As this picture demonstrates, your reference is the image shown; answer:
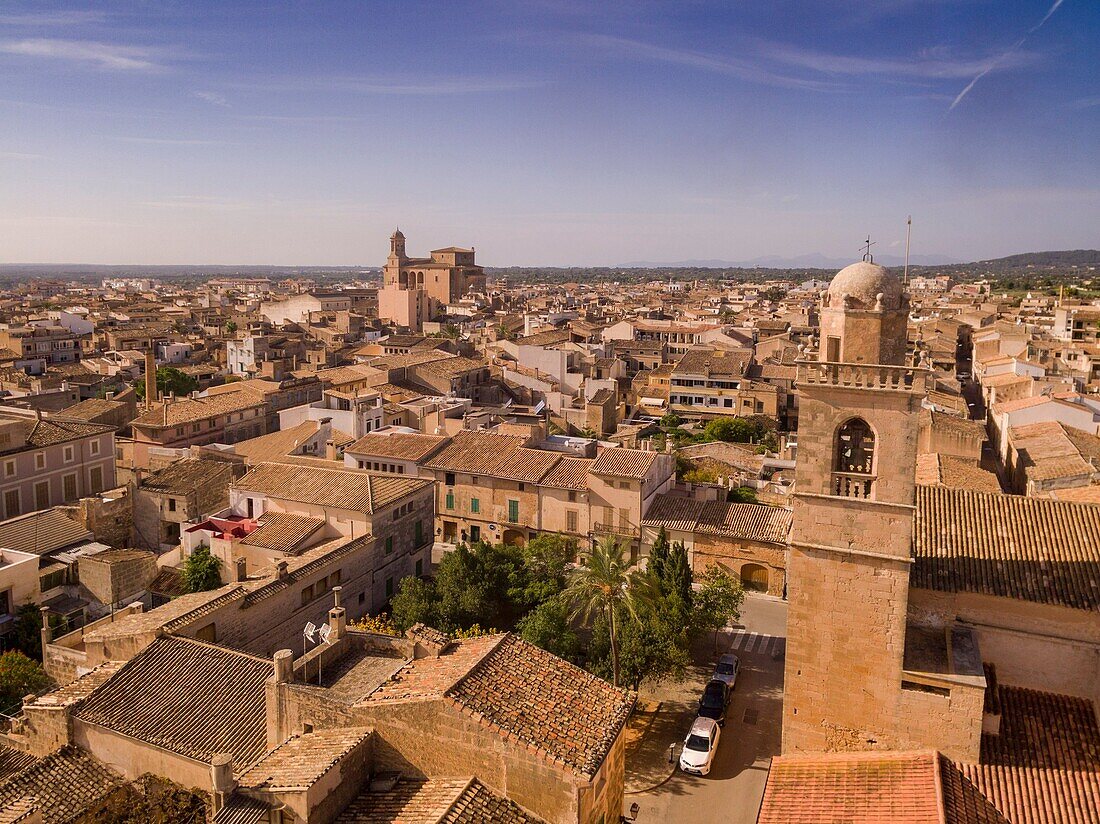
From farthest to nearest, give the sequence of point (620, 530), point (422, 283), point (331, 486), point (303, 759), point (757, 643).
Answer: point (422, 283), point (620, 530), point (331, 486), point (757, 643), point (303, 759)

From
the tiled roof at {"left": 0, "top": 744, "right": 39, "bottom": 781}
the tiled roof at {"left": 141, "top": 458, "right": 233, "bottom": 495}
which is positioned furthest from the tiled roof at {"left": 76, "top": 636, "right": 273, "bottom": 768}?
the tiled roof at {"left": 141, "top": 458, "right": 233, "bottom": 495}

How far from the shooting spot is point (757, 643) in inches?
1130

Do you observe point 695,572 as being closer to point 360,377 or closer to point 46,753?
point 46,753

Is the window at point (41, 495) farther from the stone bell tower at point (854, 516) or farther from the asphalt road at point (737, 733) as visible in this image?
the stone bell tower at point (854, 516)

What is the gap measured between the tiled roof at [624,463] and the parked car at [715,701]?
36.3 feet

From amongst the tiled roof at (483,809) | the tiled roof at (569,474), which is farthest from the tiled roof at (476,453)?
the tiled roof at (483,809)

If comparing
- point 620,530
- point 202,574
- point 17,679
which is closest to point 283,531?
point 202,574

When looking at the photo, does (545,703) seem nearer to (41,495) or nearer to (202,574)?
(202,574)

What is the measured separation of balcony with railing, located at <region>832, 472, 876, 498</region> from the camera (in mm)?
17062

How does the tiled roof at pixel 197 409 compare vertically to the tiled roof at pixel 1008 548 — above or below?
below

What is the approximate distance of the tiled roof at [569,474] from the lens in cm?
3534

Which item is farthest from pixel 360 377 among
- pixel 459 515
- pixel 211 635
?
pixel 211 635

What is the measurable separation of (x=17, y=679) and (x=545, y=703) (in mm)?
15435

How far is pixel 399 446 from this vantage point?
130 feet
